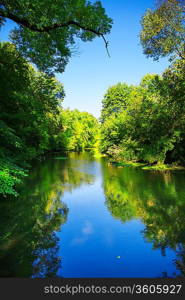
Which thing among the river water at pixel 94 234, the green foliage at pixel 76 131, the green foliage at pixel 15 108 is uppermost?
the green foliage at pixel 76 131

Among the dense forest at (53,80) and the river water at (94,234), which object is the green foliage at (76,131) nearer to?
the dense forest at (53,80)

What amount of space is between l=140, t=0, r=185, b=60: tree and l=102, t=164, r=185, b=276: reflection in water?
8942 mm

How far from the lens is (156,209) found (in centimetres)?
988

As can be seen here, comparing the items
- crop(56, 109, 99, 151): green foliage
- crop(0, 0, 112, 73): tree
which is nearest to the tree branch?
crop(0, 0, 112, 73): tree

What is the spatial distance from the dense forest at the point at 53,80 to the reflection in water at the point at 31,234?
3.80 feet

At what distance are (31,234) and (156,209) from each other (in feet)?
18.4

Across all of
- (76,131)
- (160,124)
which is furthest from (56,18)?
(76,131)

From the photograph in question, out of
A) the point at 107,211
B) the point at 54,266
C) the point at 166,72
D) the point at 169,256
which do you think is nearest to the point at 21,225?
the point at 54,266

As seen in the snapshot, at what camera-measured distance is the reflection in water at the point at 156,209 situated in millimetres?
6715

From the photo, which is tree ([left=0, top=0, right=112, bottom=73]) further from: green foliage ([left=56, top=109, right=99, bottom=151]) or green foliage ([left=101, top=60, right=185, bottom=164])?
green foliage ([left=56, top=109, right=99, bottom=151])

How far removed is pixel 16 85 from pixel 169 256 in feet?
33.4

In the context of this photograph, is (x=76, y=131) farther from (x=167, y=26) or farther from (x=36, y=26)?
(x=36, y=26)

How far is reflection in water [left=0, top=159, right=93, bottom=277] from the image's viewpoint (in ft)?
17.1

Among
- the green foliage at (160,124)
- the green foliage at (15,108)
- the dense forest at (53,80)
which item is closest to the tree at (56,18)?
the dense forest at (53,80)
